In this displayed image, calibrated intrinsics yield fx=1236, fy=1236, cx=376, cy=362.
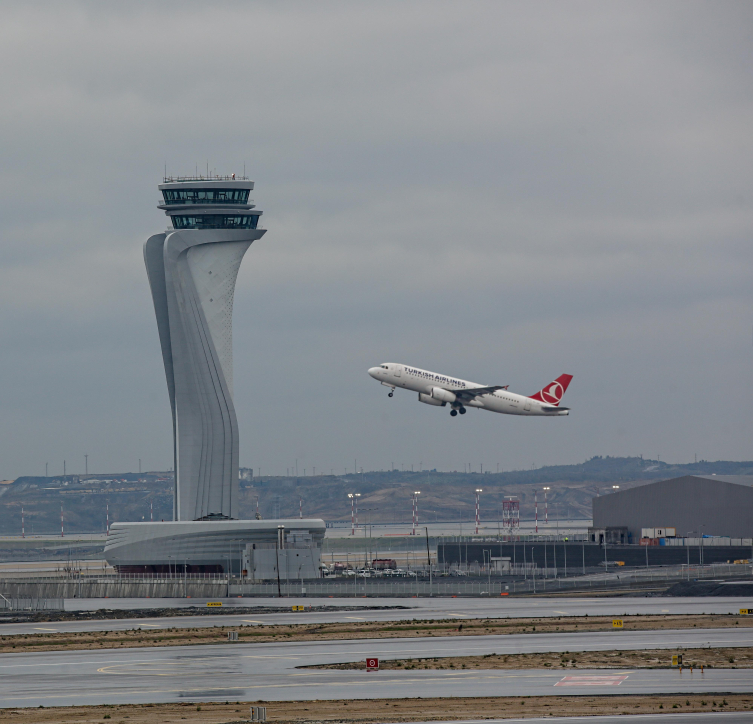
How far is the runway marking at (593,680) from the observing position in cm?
5134

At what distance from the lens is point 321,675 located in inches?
2242

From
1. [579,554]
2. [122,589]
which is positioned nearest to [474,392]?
[579,554]

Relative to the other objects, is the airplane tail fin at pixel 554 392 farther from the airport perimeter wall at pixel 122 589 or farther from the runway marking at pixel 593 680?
the runway marking at pixel 593 680

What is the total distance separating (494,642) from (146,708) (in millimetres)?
26117

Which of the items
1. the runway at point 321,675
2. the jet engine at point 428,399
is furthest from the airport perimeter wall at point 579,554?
the runway at point 321,675

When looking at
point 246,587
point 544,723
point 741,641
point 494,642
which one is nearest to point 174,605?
point 246,587

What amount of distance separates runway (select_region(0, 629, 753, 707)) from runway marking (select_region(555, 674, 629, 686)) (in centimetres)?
4

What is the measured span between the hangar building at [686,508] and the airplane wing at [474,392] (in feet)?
143

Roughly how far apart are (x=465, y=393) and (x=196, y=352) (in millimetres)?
47037

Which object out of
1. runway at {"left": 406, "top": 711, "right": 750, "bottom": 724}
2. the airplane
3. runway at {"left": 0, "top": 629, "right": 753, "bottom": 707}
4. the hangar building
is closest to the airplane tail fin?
the airplane

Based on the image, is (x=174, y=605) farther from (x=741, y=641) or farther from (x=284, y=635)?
(x=741, y=641)

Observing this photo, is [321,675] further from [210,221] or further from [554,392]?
[210,221]

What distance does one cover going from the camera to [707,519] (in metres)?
Result: 178

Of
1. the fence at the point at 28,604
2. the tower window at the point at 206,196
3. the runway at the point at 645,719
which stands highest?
the tower window at the point at 206,196
